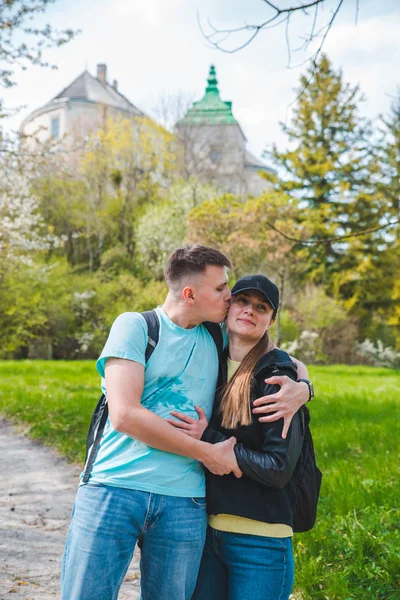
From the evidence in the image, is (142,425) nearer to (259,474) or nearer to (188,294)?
(259,474)

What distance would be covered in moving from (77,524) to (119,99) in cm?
5704

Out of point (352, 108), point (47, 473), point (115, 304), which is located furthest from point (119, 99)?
point (47, 473)

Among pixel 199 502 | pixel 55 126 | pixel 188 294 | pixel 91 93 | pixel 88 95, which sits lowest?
pixel 199 502

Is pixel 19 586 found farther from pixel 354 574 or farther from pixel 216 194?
pixel 216 194

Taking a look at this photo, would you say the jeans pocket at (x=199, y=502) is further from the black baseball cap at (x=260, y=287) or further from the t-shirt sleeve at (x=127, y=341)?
the black baseball cap at (x=260, y=287)

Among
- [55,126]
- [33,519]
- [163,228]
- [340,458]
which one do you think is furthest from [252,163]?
[33,519]

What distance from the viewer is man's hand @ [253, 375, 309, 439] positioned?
7.84 feet

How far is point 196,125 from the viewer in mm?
43000

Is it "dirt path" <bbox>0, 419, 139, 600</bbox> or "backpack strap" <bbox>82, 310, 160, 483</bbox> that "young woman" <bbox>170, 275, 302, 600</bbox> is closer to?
"backpack strap" <bbox>82, 310, 160, 483</bbox>

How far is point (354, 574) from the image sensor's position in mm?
3760

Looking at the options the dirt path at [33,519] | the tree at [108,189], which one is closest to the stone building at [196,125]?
the tree at [108,189]

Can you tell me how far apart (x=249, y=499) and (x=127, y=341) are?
0.77m

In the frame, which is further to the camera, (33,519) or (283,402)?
(33,519)

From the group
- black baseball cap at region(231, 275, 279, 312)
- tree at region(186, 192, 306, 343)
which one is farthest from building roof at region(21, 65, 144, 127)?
black baseball cap at region(231, 275, 279, 312)
